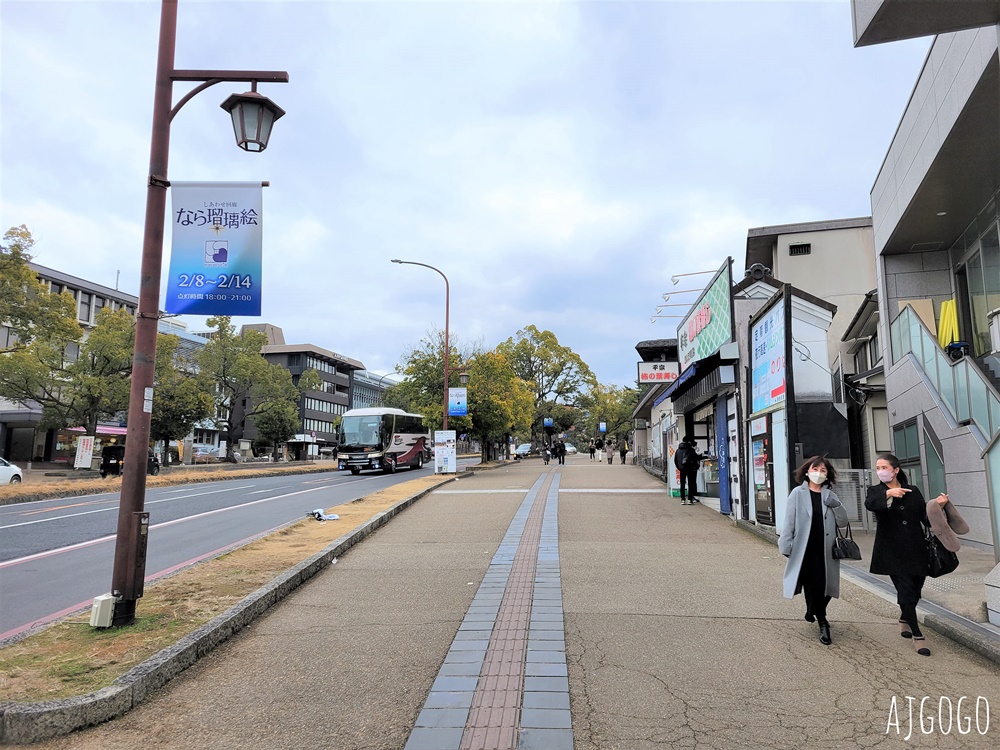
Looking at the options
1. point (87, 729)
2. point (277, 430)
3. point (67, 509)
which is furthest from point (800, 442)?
point (277, 430)

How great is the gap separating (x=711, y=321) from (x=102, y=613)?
42.4 ft

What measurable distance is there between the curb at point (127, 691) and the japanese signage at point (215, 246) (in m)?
2.67

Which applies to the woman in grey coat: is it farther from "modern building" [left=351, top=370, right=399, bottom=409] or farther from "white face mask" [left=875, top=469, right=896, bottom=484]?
"modern building" [left=351, top=370, right=399, bottom=409]

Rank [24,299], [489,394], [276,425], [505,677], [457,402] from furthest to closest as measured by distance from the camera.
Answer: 1. [276,425]
2. [489,394]
3. [457,402]
4. [24,299]
5. [505,677]

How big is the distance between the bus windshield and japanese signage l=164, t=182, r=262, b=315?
95.2 ft

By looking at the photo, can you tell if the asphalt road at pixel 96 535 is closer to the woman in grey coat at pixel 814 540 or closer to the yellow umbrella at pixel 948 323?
the woman in grey coat at pixel 814 540

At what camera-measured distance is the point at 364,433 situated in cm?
3462

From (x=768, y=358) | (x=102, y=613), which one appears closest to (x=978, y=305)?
(x=768, y=358)

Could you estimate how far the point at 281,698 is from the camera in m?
4.32

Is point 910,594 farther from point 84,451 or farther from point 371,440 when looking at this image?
point 84,451

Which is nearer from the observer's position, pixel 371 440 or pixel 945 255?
pixel 945 255

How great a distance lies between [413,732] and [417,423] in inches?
1416

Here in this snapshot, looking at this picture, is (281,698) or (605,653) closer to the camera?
(281,698)

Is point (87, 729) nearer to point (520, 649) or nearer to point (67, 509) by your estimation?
point (520, 649)
